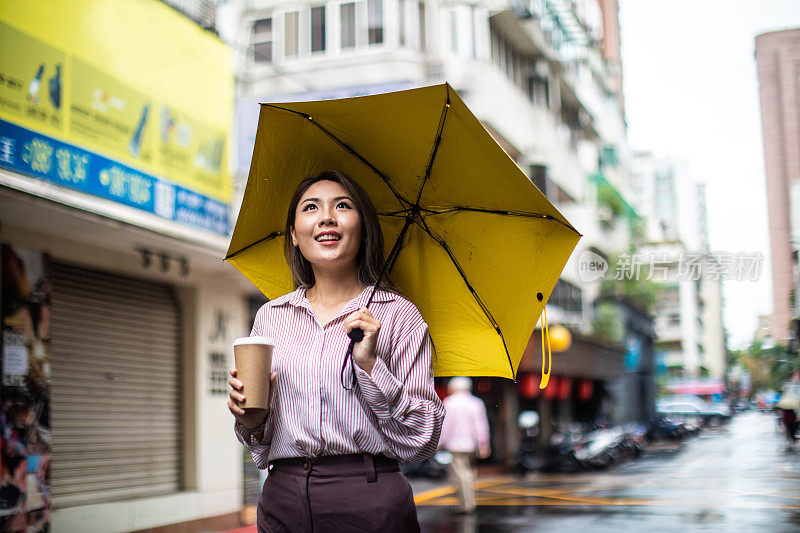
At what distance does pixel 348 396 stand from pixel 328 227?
1.39 feet

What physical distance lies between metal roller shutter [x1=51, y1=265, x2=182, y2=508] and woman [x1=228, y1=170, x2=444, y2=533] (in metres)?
5.27

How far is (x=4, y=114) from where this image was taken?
5.79m

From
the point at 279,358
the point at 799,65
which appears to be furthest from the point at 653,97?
the point at 279,358

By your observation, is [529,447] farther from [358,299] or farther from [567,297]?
[358,299]

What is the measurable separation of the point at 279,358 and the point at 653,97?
4.11 m

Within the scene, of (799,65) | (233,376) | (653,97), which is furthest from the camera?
(653,97)

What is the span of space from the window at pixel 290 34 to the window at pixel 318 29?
0.21 meters

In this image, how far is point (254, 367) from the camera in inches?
73.8

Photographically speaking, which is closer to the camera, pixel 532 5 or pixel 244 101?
pixel 244 101

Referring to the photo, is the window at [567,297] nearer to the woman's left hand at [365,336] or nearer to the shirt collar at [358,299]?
the shirt collar at [358,299]

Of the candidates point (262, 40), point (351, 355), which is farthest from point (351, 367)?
point (262, 40)

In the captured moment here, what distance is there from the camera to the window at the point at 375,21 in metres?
10.3

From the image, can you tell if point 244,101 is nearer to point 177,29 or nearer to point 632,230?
point 177,29

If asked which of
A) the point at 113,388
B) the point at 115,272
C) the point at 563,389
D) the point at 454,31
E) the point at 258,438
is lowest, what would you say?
the point at 563,389
